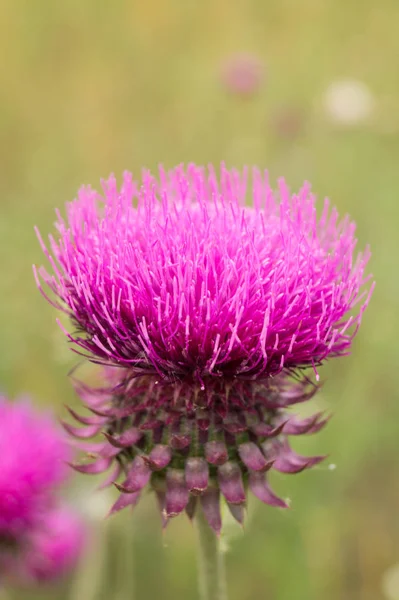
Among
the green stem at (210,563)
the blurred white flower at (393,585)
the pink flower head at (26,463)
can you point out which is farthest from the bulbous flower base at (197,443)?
the blurred white flower at (393,585)

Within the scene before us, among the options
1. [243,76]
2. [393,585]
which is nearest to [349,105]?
[243,76]

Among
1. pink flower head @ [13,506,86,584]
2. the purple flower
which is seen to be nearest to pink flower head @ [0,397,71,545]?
pink flower head @ [13,506,86,584]

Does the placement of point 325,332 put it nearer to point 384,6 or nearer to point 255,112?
point 255,112

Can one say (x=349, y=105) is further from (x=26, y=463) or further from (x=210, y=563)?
(x=210, y=563)

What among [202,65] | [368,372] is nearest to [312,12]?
[202,65]

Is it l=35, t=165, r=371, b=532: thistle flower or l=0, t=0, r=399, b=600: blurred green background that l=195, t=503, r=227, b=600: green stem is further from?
l=0, t=0, r=399, b=600: blurred green background

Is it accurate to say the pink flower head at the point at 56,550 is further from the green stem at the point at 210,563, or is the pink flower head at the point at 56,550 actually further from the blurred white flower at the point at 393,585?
the blurred white flower at the point at 393,585

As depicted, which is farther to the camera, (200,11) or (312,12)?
(200,11)
